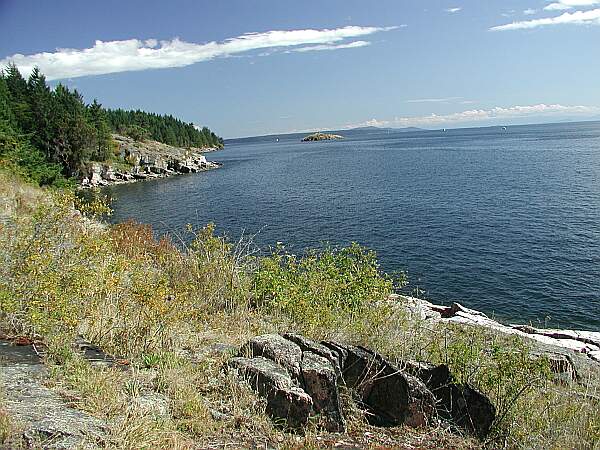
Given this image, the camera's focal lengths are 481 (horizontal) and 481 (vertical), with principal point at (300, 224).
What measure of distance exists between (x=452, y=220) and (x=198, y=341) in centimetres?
3299

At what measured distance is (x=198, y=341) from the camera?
753cm

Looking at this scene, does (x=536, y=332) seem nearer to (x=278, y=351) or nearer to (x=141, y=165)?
(x=278, y=351)

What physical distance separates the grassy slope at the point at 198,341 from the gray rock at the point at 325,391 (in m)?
0.23

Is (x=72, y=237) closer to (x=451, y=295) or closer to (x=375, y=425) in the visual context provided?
(x=375, y=425)

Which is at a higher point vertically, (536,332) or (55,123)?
(55,123)

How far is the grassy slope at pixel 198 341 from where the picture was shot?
5.34m

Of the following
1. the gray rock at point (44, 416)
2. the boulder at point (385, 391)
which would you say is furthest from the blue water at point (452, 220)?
the gray rock at point (44, 416)

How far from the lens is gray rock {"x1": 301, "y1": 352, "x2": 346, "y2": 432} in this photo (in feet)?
19.8

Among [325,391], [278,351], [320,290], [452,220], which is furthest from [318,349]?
[452,220]

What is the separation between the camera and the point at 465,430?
→ 6.61 m

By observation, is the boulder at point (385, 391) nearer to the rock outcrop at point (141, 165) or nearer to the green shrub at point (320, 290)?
the green shrub at point (320, 290)

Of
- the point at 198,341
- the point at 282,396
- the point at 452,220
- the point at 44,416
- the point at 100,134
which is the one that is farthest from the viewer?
the point at 100,134

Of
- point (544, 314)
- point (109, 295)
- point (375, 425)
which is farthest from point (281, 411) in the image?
point (544, 314)

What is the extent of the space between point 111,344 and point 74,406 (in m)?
2.00
